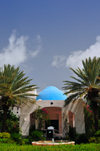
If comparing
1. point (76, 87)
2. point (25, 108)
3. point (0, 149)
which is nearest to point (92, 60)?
point (76, 87)

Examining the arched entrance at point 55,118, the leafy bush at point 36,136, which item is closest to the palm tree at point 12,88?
the leafy bush at point 36,136

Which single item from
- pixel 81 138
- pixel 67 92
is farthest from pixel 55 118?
pixel 67 92

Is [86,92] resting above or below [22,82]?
below

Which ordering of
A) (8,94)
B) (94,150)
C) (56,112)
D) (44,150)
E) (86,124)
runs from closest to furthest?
(44,150), (94,150), (8,94), (86,124), (56,112)

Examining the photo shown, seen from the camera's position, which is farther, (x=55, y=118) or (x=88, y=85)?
(x=55, y=118)

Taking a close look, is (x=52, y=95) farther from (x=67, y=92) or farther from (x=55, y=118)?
(x=67, y=92)

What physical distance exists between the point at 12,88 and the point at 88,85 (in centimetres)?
768

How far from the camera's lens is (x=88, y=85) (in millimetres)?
19406

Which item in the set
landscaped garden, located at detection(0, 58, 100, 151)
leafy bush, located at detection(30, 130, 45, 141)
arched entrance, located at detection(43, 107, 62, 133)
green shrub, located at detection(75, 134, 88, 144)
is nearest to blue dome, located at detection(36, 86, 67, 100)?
arched entrance, located at detection(43, 107, 62, 133)

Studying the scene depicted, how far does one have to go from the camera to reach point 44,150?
7973mm

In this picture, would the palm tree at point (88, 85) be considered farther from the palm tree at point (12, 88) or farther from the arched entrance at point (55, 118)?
the arched entrance at point (55, 118)

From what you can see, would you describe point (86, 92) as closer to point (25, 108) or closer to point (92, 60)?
point (92, 60)

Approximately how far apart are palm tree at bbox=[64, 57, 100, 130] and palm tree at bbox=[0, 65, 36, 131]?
419cm

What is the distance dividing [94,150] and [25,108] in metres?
13.7
